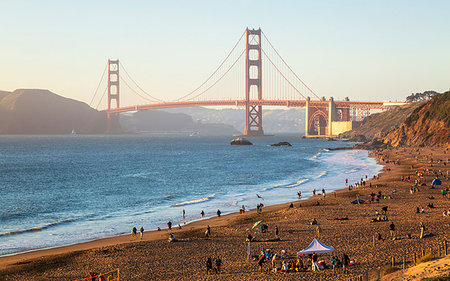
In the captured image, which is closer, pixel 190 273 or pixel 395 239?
pixel 190 273

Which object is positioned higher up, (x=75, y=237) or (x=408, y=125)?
(x=408, y=125)

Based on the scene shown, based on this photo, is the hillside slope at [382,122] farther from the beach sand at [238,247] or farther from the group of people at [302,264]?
the group of people at [302,264]

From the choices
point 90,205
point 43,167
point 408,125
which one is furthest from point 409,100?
point 90,205

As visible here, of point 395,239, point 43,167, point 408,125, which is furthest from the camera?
point 408,125

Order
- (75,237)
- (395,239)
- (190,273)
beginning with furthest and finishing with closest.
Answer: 1. (75,237)
2. (395,239)
3. (190,273)

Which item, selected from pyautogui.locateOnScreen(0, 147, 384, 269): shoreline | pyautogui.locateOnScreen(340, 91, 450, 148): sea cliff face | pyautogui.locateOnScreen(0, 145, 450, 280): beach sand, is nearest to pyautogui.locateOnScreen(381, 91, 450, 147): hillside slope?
pyautogui.locateOnScreen(340, 91, 450, 148): sea cliff face

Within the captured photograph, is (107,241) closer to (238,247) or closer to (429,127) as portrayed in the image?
(238,247)

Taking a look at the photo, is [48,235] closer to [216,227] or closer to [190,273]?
[216,227]
